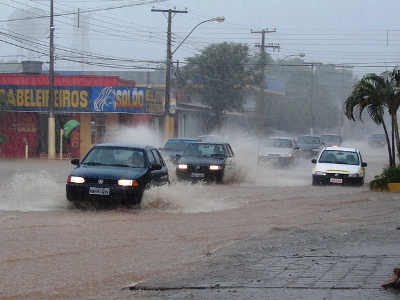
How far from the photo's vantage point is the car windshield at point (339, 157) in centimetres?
2706

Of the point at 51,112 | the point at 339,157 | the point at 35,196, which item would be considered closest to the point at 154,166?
the point at 35,196

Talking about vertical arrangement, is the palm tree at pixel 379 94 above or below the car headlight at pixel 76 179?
above

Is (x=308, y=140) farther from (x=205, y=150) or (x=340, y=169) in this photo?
(x=205, y=150)

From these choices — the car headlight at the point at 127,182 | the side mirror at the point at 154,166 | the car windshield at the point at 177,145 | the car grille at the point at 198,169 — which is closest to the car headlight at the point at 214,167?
the car grille at the point at 198,169

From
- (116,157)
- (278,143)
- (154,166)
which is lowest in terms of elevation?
(278,143)

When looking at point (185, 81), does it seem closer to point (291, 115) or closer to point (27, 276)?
point (291, 115)

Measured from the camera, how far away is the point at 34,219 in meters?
14.1

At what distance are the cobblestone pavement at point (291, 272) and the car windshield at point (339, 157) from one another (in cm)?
1542

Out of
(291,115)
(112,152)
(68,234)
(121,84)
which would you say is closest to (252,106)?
(291,115)

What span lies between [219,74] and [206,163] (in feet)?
113

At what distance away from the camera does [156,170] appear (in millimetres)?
16703

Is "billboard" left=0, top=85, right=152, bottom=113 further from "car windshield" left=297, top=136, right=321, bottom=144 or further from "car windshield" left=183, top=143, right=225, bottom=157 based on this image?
"car windshield" left=183, top=143, right=225, bottom=157

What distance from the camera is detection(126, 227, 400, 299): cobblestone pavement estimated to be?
7531mm

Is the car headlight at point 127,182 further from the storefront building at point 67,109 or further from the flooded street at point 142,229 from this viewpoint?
the storefront building at point 67,109
